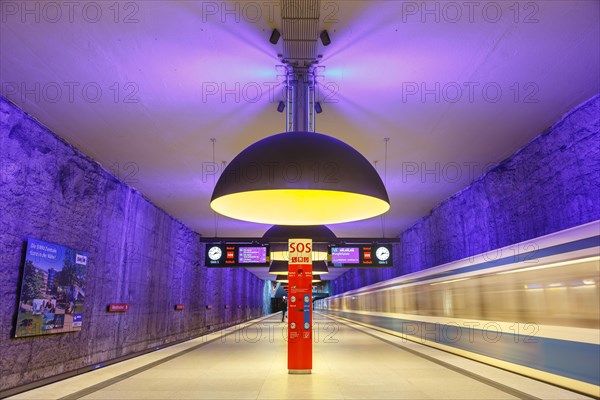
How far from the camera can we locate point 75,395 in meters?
5.25

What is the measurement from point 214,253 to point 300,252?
6975 millimetres

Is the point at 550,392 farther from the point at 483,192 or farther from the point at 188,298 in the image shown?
the point at 188,298

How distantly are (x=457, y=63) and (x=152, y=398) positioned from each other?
5.13 meters

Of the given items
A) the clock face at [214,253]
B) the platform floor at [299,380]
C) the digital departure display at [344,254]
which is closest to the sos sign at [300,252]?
the platform floor at [299,380]

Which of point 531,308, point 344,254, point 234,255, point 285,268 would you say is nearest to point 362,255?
point 344,254

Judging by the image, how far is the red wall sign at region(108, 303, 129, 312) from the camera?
945 cm

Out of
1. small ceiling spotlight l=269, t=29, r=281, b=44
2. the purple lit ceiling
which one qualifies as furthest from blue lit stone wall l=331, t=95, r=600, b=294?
small ceiling spotlight l=269, t=29, r=281, b=44

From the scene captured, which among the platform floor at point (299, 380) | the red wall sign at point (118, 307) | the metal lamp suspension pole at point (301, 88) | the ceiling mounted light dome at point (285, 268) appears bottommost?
the platform floor at point (299, 380)

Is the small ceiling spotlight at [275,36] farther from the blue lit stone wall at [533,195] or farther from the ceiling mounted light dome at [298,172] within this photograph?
the blue lit stone wall at [533,195]

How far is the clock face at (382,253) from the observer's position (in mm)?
13948

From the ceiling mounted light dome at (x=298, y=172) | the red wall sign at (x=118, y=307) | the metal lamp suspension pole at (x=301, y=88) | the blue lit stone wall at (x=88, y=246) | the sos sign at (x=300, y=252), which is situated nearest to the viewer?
the ceiling mounted light dome at (x=298, y=172)

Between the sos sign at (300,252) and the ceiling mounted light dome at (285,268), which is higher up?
the ceiling mounted light dome at (285,268)

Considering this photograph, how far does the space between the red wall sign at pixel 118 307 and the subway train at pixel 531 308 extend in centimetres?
697

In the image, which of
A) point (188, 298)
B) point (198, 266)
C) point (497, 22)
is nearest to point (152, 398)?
point (497, 22)
